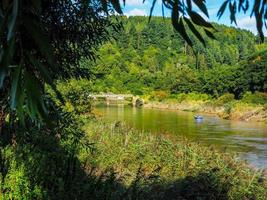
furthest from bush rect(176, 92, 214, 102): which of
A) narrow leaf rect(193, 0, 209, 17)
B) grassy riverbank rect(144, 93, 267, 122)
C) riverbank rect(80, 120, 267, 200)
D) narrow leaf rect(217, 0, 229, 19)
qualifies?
narrow leaf rect(193, 0, 209, 17)

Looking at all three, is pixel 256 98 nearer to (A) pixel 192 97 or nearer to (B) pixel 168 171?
(A) pixel 192 97

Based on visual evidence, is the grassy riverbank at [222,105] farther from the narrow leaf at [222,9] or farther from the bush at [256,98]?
the narrow leaf at [222,9]

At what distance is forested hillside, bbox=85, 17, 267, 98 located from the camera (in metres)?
68.6

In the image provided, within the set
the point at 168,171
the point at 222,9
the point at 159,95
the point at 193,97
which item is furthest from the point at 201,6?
the point at 159,95

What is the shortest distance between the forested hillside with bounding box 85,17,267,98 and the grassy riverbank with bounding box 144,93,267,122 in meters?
3.15

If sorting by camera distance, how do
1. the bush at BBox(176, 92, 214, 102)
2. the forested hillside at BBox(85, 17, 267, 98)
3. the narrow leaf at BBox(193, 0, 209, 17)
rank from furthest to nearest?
the bush at BBox(176, 92, 214, 102) → the forested hillside at BBox(85, 17, 267, 98) → the narrow leaf at BBox(193, 0, 209, 17)

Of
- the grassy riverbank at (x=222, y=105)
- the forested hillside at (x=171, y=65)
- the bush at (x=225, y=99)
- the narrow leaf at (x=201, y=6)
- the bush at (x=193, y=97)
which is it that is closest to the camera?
the narrow leaf at (x=201, y=6)

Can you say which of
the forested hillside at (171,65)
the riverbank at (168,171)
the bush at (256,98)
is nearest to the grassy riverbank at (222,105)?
the bush at (256,98)

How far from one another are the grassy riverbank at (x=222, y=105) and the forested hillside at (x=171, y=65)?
3.15 meters

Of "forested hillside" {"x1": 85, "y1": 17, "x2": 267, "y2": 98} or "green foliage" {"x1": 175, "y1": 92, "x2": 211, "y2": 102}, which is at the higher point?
"forested hillside" {"x1": 85, "y1": 17, "x2": 267, "y2": 98}

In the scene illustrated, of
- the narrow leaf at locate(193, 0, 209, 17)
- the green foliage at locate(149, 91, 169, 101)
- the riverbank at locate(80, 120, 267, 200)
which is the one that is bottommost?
the green foliage at locate(149, 91, 169, 101)

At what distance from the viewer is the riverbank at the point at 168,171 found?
9.35 metres

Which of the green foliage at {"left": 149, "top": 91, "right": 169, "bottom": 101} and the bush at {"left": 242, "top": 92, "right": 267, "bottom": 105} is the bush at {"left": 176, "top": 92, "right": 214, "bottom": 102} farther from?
the bush at {"left": 242, "top": 92, "right": 267, "bottom": 105}

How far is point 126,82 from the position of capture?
365ft
